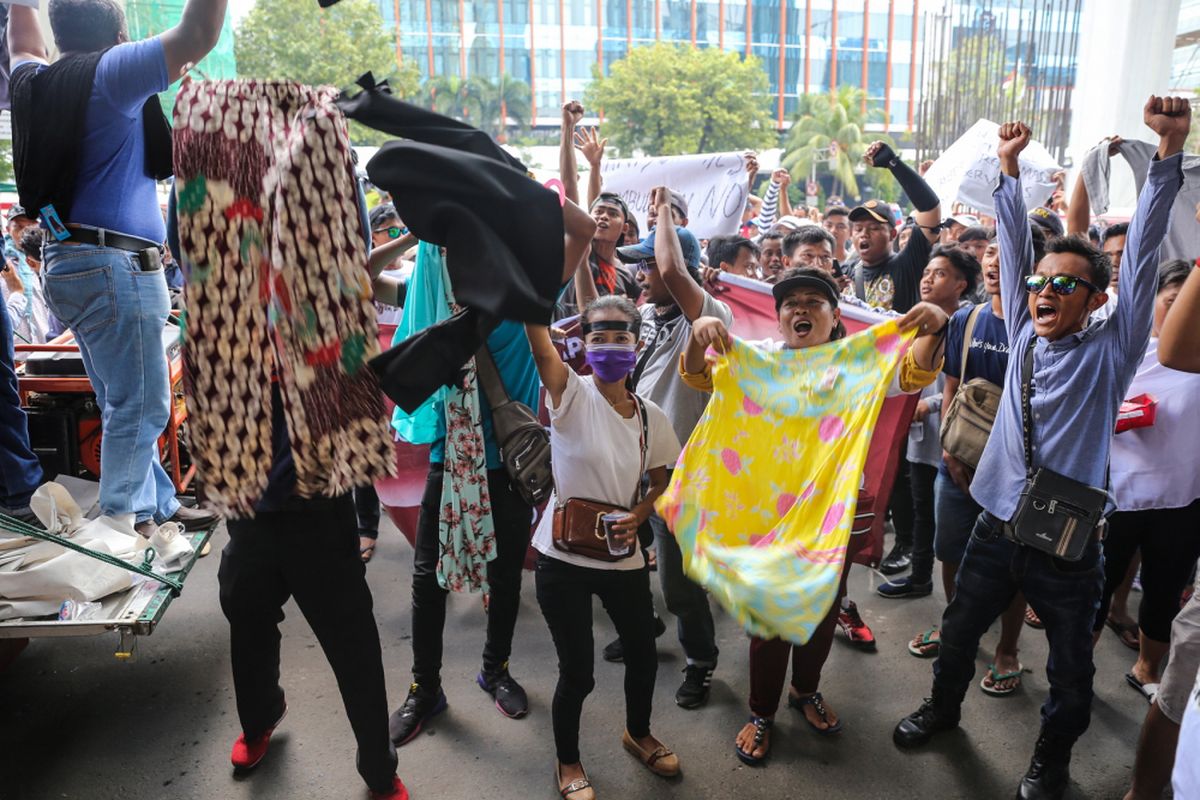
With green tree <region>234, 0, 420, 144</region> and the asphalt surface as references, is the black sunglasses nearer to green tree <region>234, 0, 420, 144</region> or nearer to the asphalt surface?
the asphalt surface

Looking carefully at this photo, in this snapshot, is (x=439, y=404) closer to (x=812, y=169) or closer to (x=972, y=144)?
(x=972, y=144)

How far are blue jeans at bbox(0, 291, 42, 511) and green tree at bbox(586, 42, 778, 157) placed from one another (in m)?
46.2

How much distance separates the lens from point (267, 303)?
2531 millimetres

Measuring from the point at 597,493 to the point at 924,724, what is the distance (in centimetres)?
170

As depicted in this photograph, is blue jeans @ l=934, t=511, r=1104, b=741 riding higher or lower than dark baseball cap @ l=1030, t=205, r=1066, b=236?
lower

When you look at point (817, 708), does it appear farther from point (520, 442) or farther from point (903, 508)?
point (903, 508)

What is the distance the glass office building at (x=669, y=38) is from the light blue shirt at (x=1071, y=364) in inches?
2602

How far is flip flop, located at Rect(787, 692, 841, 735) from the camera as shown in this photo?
146 inches

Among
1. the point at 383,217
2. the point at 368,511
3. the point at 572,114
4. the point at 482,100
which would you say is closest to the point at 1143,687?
the point at 572,114

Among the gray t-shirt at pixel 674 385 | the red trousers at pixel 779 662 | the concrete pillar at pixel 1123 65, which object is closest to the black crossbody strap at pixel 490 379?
the gray t-shirt at pixel 674 385

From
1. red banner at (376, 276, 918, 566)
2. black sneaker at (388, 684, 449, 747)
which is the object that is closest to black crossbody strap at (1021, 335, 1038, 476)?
red banner at (376, 276, 918, 566)

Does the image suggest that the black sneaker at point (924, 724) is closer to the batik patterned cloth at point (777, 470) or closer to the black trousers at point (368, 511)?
the batik patterned cloth at point (777, 470)

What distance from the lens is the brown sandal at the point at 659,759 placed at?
11.2 feet

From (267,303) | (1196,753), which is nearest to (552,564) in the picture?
(267,303)
